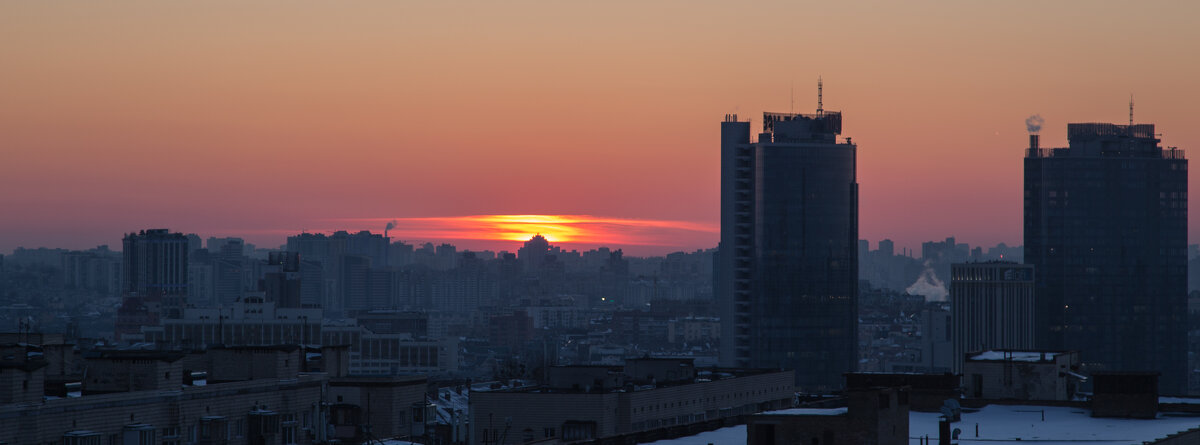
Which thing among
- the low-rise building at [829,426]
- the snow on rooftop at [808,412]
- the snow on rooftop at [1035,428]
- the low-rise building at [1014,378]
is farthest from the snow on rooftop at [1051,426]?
the low-rise building at [829,426]

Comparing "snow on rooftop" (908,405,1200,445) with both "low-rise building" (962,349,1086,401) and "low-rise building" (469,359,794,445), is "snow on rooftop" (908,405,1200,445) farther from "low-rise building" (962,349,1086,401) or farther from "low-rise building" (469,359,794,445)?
"low-rise building" (469,359,794,445)

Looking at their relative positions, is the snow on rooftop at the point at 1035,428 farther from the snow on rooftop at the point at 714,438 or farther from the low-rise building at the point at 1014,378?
the low-rise building at the point at 1014,378

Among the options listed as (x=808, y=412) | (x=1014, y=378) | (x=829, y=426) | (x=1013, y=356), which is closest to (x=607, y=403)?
(x=1014, y=378)

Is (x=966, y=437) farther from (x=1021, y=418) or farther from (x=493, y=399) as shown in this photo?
(x=493, y=399)

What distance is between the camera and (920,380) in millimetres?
74125

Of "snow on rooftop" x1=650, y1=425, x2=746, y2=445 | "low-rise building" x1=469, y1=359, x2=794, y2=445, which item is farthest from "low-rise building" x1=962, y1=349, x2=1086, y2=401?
"snow on rooftop" x1=650, y1=425, x2=746, y2=445

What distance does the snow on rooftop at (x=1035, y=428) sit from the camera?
2227 inches

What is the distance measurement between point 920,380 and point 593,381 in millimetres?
15924

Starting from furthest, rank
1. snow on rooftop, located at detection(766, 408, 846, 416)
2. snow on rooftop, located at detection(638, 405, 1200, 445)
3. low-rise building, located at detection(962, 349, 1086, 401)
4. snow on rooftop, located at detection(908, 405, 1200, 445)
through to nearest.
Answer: low-rise building, located at detection(962, 349, 1086, 401)
snow on rooftop, located at detection(908, 405, 1200, 445)
snow on rooftop, located at detection(638, 405, 1200, 445)
snow on rooftop, located at detection(766, 408, 846, 416)

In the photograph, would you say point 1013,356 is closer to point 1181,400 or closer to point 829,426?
point 1181,400

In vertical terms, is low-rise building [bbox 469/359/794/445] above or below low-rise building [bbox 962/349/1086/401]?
below

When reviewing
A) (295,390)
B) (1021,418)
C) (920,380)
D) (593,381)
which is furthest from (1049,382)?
(295,390)

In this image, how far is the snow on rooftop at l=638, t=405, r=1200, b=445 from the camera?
56.6 metres

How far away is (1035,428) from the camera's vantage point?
62.6m
